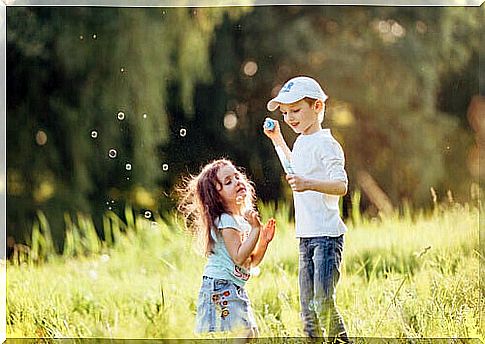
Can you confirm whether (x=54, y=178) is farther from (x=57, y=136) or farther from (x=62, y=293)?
(x=62, y=293)

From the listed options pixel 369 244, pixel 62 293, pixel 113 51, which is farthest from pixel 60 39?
pixel 369 244

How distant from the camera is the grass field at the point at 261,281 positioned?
4723 millimetres

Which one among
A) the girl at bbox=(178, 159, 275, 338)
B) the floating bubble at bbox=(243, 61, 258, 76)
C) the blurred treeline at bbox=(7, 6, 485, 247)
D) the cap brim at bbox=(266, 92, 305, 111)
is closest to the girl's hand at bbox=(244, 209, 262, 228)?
the girl at bbox=(178, 159, 275, 338)

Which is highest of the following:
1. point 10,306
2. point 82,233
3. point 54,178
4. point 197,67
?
point 197,67

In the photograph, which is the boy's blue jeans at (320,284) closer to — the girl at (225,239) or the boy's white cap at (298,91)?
the girl at (225,239)

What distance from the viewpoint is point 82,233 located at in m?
4.84

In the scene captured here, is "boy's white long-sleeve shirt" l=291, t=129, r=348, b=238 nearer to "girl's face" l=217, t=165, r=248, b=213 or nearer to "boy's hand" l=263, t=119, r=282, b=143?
"boy's hand" l=263, t=119, r=282, b=143

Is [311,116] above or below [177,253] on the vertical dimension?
above

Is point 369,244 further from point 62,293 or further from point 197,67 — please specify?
point 62,293

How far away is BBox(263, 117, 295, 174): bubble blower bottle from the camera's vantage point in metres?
4.71

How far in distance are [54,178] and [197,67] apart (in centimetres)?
97

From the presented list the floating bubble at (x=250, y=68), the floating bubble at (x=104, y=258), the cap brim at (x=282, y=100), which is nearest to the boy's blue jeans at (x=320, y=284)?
the cap brim at (x=282, y=100)

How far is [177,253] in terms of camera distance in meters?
4.78

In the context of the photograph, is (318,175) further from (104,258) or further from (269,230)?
(104,258)
